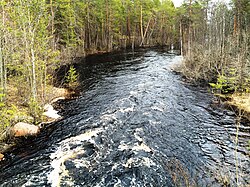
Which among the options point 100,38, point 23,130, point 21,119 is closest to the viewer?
point 23,130

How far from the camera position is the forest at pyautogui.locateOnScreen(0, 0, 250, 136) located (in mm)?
9992

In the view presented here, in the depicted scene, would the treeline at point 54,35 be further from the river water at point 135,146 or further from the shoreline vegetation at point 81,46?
the river water at point 135,146

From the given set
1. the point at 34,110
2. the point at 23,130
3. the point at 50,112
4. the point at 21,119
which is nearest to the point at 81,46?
the point at 50,112

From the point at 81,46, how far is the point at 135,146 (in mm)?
25720

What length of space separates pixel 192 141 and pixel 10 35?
32.3 ft

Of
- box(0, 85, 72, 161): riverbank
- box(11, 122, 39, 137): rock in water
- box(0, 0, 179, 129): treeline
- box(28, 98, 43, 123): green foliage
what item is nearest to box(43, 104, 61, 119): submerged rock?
box(0, 85, 72, 161): riverbank

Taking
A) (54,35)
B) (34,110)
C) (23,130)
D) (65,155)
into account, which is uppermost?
(54,35)

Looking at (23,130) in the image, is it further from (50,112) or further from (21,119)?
(50,112)

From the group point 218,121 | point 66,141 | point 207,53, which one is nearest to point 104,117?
point 66,141

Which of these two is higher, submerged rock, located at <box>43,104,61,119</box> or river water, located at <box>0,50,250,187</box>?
submerged rock, located at <box>43,104,61,119</box>

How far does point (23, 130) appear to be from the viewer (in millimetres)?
9055

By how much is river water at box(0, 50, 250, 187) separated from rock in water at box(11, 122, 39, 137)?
347 millimetres

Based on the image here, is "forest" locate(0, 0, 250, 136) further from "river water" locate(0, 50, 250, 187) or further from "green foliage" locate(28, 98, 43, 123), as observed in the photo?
"river water" locate(0, 50, 250, 187)

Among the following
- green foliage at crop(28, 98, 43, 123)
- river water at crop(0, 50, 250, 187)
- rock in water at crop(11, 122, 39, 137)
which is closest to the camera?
river water at crop(0, 50, 250, 187)
